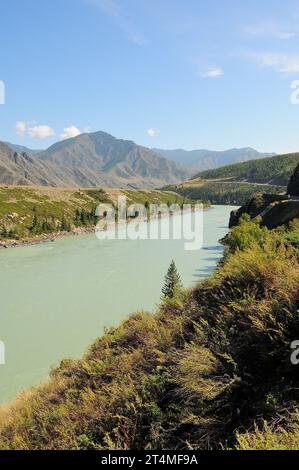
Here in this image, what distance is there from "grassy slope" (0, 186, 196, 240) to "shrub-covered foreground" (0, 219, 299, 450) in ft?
288

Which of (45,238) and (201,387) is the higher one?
(201,387)

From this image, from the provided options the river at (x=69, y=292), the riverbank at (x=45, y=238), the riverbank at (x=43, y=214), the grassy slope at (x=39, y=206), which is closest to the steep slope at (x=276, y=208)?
the river at (x=69, y=292)

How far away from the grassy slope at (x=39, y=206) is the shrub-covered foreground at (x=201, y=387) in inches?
3462

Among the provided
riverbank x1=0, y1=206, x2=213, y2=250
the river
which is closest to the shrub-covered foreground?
the river

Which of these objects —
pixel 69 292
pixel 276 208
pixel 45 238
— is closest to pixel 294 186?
pixel 276 208

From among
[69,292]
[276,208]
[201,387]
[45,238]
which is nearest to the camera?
[201,387]

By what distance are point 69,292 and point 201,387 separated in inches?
1615

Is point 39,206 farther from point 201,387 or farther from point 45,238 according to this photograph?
point 201,387

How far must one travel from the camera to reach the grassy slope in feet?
329

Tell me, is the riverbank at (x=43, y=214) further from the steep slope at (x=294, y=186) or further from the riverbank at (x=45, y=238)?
the steep slope at (x=294, y=186)

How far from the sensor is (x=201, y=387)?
27.1ft

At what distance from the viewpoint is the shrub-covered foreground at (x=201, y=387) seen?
7430 mm
